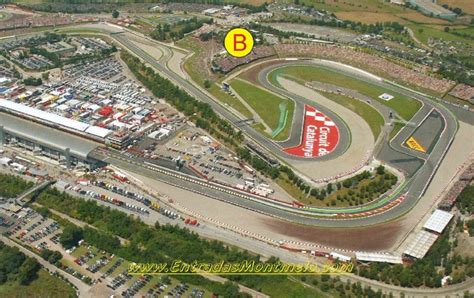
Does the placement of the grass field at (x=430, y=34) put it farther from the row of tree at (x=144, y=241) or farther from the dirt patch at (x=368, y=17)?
the row of tree at (x=144, y=241)

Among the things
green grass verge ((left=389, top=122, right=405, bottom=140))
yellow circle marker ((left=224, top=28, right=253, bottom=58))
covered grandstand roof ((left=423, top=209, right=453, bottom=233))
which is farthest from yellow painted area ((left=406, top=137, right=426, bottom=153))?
yellow circle marker ((left=224, top=28, right=253, bottom=58))

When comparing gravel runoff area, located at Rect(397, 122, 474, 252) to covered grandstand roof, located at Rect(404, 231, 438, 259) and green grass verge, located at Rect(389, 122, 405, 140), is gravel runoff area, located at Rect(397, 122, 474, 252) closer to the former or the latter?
covered grandstand roof, located at Rect(404, 231, 438, 259)

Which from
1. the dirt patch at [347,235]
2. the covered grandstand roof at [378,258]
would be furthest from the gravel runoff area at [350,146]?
the covered grandstand roof at [378,258]

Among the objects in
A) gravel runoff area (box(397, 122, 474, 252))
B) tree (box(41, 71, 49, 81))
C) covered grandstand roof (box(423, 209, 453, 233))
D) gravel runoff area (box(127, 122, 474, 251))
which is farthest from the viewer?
tree (box(41, 71, 49, 81))

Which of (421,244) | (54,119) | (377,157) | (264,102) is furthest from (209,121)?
(421,244)

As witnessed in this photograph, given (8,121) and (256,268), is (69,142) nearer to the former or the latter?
(8,121)

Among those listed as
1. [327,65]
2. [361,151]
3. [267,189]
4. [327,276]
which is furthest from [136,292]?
[327,65]
